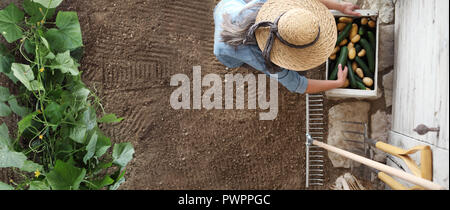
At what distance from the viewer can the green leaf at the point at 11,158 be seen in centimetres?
158

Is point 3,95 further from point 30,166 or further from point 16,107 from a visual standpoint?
point 30,166

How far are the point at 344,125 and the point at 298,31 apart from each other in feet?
3.16

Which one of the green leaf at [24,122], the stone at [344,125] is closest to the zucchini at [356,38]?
the stone at [344,125]

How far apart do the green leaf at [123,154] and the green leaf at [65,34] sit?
56 centimetres

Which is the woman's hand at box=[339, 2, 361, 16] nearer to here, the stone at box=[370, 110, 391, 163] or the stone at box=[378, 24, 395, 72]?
the stone at box=[378, 24, 395, 72]

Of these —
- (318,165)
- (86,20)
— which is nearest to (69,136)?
(86,20)

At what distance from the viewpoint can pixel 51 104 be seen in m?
1.66

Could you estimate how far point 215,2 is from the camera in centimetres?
208

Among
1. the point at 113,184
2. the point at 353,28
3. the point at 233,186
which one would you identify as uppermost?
the point at 353,28

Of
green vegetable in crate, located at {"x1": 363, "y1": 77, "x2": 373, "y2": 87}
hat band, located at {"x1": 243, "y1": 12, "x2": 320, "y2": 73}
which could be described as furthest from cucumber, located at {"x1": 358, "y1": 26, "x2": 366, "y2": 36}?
hat band, located at {"x1": 243, "y1": 12, "x2": 320, "y2": 73}

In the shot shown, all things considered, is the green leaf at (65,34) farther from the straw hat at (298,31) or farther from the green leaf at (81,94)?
the straw hat at (298,31)

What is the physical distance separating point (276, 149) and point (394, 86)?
0.73 meters

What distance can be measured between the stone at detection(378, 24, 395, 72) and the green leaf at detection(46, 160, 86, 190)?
1.60m
